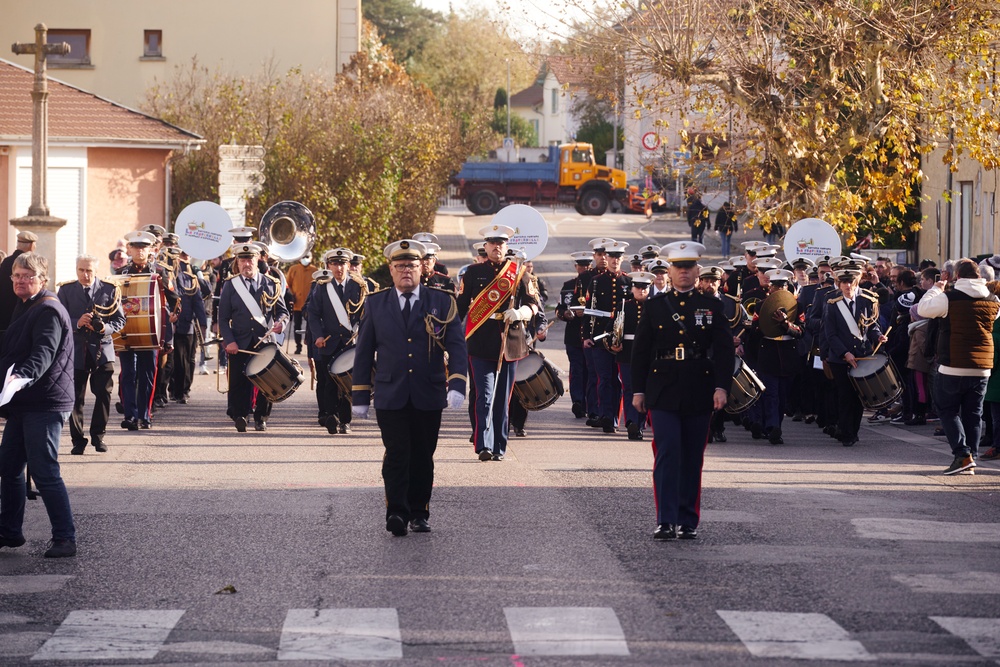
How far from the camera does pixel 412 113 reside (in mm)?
38844

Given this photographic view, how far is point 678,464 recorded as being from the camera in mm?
10008

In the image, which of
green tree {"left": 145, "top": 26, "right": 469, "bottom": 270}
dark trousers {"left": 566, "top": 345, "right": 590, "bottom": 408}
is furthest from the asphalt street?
green tree {"left": 145, "top": 26, "right": 469, "bottom": 270}

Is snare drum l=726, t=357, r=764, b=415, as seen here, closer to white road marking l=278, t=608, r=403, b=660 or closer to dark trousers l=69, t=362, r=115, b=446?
dark trousers l=69, t=362, r=115, b=446

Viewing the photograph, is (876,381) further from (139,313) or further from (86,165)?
(86,165)

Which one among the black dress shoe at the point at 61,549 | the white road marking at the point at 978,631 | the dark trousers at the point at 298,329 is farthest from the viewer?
the dark trousers at the point at 298,329

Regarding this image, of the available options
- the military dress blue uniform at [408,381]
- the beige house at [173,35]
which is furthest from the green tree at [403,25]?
the military dress blue uniform at [408,381]

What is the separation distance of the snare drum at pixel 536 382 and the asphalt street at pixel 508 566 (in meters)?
0.76

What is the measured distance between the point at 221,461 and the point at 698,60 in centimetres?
1289

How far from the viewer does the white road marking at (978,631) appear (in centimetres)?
712

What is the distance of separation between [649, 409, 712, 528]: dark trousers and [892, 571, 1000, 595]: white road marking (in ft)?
5.28

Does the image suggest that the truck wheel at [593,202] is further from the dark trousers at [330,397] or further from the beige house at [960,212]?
the dark trousers at [330,397]

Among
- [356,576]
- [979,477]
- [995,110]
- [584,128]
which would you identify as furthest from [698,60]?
[584,128]

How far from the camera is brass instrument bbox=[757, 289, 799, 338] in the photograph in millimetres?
16141

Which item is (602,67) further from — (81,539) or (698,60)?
(81,539)
